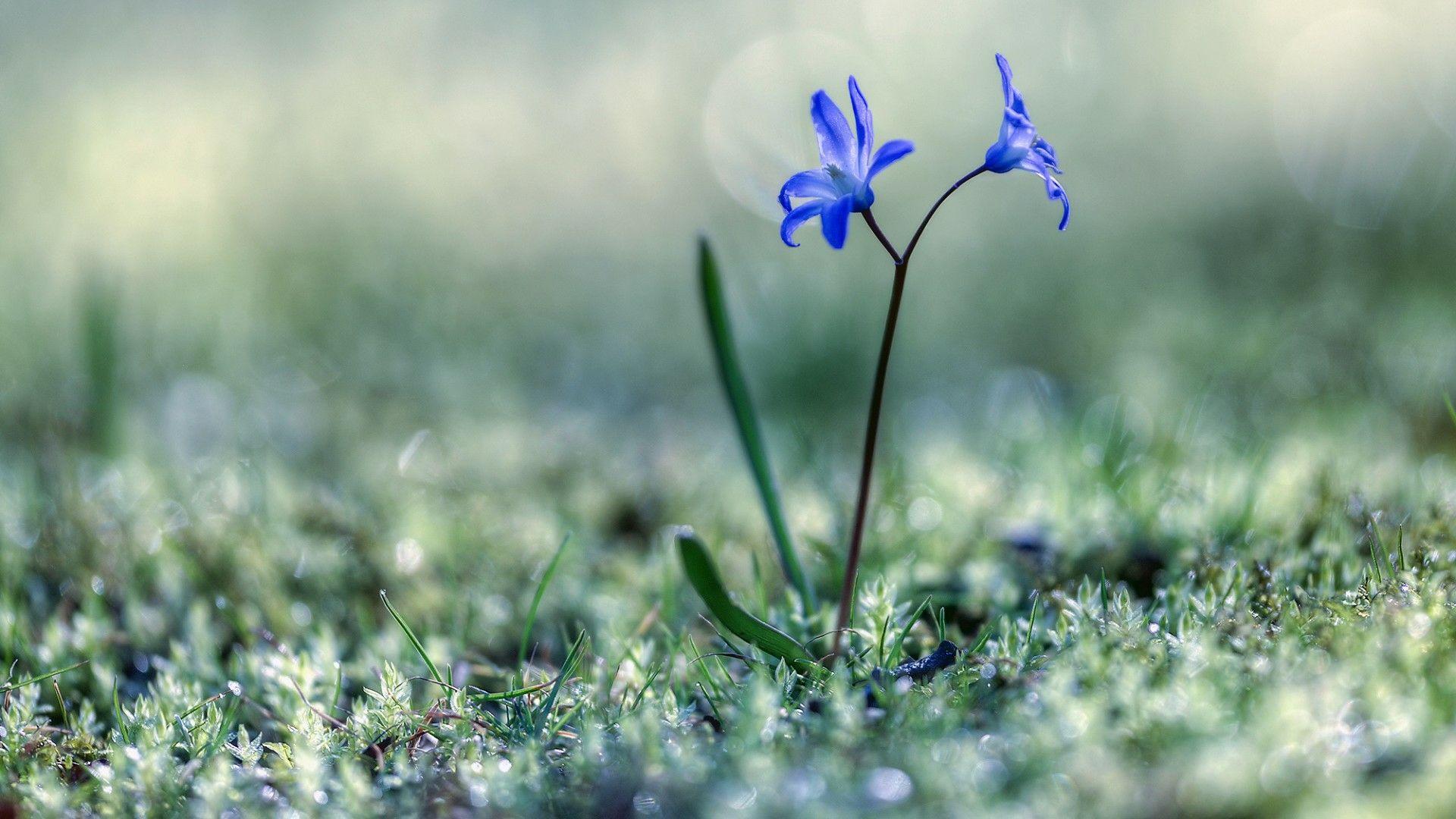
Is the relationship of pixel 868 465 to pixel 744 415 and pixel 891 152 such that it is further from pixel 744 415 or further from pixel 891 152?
pixel 891 152

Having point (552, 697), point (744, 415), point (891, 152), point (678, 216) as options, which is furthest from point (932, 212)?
point (678, 216)

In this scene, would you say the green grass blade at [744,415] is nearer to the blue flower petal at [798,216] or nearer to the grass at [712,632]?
the grass at [712,632]

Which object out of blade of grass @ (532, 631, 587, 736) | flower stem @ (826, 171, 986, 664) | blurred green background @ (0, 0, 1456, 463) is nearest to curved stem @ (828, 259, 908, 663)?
flower stem @ (826, 171, 986, 664)

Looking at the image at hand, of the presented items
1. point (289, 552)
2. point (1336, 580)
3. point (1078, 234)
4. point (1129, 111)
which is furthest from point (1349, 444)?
point (1129, 111)

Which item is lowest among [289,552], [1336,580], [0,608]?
[0,608]

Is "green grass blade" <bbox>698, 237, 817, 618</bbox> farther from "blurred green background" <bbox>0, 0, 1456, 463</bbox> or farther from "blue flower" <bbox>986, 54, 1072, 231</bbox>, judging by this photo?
"blurred green background" <bbox>0, 0, 1456, 463</bbox>

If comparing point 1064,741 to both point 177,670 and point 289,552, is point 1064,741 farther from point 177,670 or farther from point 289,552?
point 289,552

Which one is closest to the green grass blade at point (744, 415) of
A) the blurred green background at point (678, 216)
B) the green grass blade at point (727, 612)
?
the green grass blade at point (727, 612)
